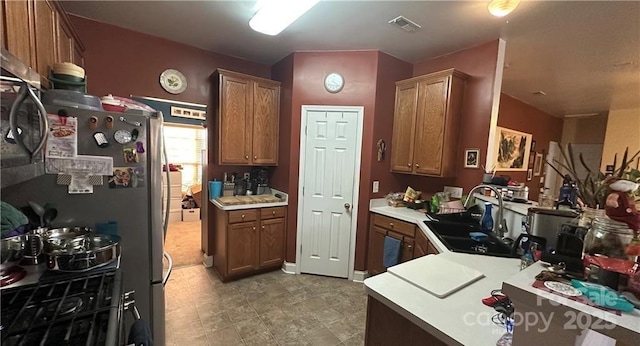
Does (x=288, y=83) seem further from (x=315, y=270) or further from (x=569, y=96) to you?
(x=569, y=96)

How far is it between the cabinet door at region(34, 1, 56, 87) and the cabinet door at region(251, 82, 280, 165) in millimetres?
1675

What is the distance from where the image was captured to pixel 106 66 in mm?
2531

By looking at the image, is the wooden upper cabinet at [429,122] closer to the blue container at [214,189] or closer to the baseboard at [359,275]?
the baseboard at [359,275]

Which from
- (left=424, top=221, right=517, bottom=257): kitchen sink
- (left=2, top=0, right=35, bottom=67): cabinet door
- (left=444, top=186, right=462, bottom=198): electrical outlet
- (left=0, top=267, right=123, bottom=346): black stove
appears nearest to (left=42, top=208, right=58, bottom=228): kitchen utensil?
(left=0, top=267, right=123, bottom=346): black stove

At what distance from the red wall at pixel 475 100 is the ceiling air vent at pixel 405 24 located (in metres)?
0.77

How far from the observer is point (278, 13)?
77.2 inches

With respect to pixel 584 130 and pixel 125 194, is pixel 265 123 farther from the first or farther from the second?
pixel 584 130

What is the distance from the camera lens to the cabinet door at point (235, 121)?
287 cm

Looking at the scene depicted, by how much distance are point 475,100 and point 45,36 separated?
11.6 feet

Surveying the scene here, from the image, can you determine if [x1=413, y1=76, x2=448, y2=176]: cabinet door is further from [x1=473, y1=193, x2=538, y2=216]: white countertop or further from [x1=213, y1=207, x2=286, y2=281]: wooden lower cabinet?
[x1=213, y1=207, x2=286, y2=281]: wooden lower cabinet

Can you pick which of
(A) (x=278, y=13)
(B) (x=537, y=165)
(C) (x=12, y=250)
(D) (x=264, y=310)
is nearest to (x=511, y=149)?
(B) (x=537, y=165)

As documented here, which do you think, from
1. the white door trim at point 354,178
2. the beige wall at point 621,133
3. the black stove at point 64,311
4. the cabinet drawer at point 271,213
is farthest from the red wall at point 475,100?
the beige wall at point 621,133

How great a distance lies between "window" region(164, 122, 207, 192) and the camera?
5875mm

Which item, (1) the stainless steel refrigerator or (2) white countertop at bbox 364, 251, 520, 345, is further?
(1) the stainless steel refrigerator
